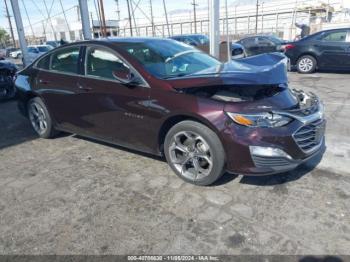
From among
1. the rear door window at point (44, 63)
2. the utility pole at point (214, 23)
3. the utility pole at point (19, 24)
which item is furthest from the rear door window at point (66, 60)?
the utility pole at point (19, 24)

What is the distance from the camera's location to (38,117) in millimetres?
5156

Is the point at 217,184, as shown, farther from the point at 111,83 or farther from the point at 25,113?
the point at 25,113

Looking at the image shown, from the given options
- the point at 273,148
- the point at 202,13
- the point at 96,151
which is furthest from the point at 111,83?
the point at 202,13

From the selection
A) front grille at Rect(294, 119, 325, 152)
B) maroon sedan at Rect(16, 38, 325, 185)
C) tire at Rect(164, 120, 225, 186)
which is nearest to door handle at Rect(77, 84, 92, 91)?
maroon sedan at Rect(16, 38, 325, 185)

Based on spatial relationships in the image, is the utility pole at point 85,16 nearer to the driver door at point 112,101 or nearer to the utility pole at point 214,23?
the utility pole at point 214,23

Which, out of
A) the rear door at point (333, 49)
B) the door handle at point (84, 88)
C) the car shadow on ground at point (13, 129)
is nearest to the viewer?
the door handle at point (84, 88)

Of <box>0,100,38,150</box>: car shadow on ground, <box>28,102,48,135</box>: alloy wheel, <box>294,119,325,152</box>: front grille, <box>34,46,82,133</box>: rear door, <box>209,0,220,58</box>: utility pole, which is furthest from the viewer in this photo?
<box>209,0,220,58</box>: utility pole

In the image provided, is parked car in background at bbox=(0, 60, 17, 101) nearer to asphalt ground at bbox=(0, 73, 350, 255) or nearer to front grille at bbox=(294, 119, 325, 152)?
asphalt ground at bbox=(0, 73, 350, 255)

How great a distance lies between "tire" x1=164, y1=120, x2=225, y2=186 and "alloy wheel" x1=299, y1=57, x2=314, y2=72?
9.12 meters

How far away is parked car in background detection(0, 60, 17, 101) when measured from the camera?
7930mm

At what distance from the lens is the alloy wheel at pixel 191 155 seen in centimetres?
332

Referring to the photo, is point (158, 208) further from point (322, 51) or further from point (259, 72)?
point (322, 51)

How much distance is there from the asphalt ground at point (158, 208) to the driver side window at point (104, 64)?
111cm

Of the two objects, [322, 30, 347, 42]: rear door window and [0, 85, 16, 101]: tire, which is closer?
[0, 85, 16, 101]: tire
